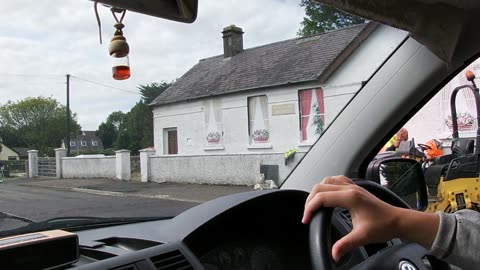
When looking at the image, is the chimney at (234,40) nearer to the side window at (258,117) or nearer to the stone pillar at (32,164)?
the stone pillar at (32,164)

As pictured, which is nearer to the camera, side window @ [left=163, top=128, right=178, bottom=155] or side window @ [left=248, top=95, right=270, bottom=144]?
side window @ [left=248, top=95, right=270, bottom=144]

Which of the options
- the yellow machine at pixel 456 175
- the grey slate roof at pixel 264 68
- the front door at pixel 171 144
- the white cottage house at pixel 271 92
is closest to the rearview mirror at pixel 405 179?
the yellow machine at pixel 456 175

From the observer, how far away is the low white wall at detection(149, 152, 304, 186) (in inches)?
120

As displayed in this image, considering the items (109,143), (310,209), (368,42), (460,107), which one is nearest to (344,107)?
(368,42)

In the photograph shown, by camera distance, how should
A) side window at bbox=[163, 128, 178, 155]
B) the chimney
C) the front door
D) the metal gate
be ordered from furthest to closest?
the front door
side window at bbox=[163, 128, 178, 155]
the metal gate
the chimney

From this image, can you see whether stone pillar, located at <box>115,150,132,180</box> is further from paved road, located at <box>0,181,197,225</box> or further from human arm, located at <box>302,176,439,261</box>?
human arm, located at <box>302,176,439,261</box>

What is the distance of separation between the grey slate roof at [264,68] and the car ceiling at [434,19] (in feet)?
3.72

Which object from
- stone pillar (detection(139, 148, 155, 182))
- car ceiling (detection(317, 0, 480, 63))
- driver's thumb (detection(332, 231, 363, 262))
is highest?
car ceiling (detection(317, 0, 480, 63))

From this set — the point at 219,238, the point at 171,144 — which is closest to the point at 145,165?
the point at 219,238

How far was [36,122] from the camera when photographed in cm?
237

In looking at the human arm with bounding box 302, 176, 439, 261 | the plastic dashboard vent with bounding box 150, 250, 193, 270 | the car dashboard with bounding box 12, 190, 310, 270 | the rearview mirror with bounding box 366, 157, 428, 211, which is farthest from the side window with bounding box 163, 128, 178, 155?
the human arm with bounding box 302, 176, 439, 261

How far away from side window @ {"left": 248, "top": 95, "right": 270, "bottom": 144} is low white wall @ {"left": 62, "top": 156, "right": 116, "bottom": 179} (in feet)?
7.46

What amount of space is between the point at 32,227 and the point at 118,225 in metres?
0.37

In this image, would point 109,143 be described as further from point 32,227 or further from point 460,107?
point 460,107
